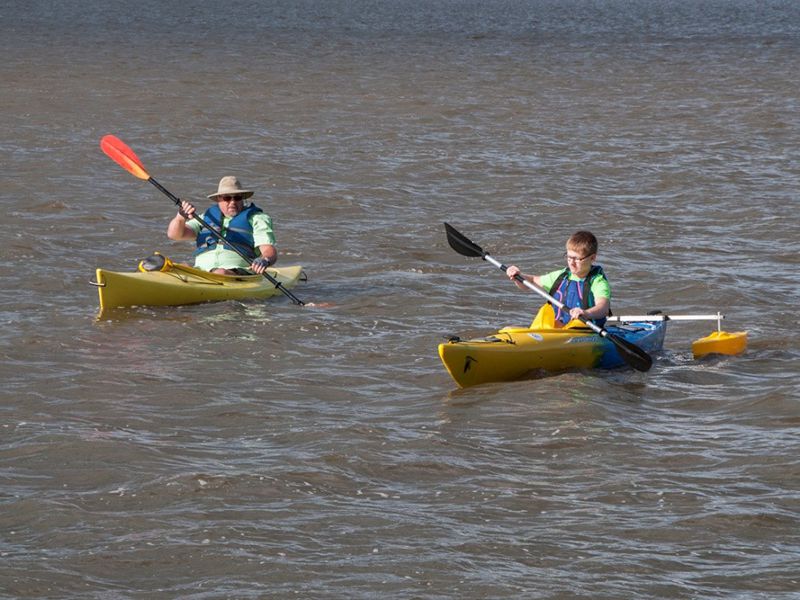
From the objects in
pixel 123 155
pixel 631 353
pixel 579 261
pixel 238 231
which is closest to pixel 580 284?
pixel 579 261

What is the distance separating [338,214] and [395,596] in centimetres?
879

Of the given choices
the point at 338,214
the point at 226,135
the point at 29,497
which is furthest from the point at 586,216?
the point at 29,497

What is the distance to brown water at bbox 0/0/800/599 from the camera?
6117 millimetres

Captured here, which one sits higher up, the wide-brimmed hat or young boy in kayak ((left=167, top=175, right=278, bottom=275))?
the wide-brimmed hat

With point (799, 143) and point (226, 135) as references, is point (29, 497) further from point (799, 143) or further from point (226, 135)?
point (799, 143)

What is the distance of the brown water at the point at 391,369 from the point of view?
6117 millimetres

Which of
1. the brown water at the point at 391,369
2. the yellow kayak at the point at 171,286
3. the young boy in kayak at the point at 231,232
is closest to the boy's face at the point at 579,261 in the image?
the brown water at the point at 391,369

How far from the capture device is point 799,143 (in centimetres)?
1936

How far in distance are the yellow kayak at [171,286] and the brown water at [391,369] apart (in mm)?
131

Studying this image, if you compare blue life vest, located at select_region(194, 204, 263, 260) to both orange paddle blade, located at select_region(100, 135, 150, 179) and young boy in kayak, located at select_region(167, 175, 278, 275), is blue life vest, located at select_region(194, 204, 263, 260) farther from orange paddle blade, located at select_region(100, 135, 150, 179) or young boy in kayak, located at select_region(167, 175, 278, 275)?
orange paddle blade, located at select_region(100, 135, 150, 179)

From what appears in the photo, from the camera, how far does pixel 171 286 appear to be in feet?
33.3

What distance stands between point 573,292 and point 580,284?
67 millimetres

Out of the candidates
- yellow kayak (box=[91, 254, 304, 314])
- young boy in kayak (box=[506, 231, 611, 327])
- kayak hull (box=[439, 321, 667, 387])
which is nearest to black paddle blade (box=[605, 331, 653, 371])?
kayak hull (box=[439, 321, 667, 387])

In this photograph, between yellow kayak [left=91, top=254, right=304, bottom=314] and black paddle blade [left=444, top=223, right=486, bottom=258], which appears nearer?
black paddle blade [left=444, top=223, right=486, bottom=258]
